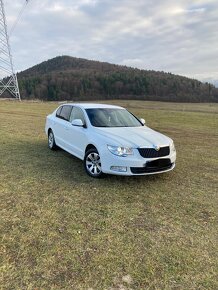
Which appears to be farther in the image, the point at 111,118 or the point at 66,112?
the point at 66,112

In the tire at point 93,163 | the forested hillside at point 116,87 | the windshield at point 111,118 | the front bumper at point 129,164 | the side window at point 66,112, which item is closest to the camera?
the front bumper at point 129,164

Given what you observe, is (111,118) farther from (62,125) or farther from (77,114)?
(62,125)

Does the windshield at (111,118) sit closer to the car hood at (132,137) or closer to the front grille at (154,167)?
the car hood at (132,137)

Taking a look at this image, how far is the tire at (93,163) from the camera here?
6316mm

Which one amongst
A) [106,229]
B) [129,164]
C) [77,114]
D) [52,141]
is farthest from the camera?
[52,141]

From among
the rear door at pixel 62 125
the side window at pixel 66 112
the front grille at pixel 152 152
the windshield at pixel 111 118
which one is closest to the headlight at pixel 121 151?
the front grille at pixel 152 152

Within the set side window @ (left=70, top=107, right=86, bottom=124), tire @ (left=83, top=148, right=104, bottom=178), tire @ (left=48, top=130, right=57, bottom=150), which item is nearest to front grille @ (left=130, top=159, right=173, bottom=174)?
tire @ (left=83, top=148, right=104, bottom=178)

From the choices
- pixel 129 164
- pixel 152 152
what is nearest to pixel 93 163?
pixel 129 164

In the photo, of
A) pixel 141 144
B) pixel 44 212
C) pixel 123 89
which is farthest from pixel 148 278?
pixel 123 89

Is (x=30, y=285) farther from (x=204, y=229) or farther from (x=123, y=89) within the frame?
(x=123, y=89)

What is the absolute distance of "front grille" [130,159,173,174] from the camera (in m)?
5.86

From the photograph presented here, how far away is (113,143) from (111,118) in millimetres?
1599

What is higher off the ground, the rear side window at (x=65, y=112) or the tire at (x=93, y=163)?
the rear side window at (x=65, y=112)

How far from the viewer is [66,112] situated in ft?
27.7
